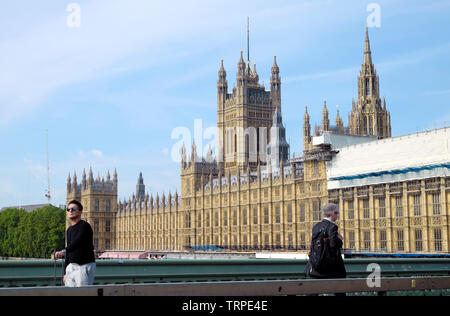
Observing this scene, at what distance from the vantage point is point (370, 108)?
9194 centimetres

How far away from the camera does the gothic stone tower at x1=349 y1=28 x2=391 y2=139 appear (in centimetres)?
9156

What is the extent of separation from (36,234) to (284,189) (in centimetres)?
5908

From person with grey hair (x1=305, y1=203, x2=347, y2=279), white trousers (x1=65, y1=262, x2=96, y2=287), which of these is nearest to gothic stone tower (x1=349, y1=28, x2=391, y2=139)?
person with grey hair (x1=305, y1=203, x2=347, y2=279)

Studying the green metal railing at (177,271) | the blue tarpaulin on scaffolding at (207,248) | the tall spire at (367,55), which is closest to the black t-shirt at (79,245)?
the green metal railing at (177,271)

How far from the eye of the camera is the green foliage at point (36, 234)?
11038 centimetres

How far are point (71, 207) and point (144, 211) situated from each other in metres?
99.6

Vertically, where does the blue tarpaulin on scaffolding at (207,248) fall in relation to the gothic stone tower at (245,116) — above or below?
below

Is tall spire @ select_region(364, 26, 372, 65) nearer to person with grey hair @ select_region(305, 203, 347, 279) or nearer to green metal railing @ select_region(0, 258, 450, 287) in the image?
green metal railing @ select_region(0, 258, 450, 287)

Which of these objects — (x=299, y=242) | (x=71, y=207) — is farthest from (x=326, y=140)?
(x=71, y=207)

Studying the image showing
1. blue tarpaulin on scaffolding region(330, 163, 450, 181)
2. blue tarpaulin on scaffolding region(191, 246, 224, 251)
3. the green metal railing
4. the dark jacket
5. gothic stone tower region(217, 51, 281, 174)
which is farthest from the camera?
gothic stone tower region(217, 51, 281, 174)

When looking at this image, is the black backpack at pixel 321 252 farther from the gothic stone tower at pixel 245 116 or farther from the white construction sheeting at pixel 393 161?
the gothic stone tower at pixel 245 116

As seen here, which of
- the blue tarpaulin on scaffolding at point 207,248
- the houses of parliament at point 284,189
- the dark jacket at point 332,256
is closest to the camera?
the dark jacket at point 332,256

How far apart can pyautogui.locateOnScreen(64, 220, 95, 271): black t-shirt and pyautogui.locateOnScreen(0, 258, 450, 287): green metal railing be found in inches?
325

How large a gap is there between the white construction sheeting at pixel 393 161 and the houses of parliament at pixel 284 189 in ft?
0.30
